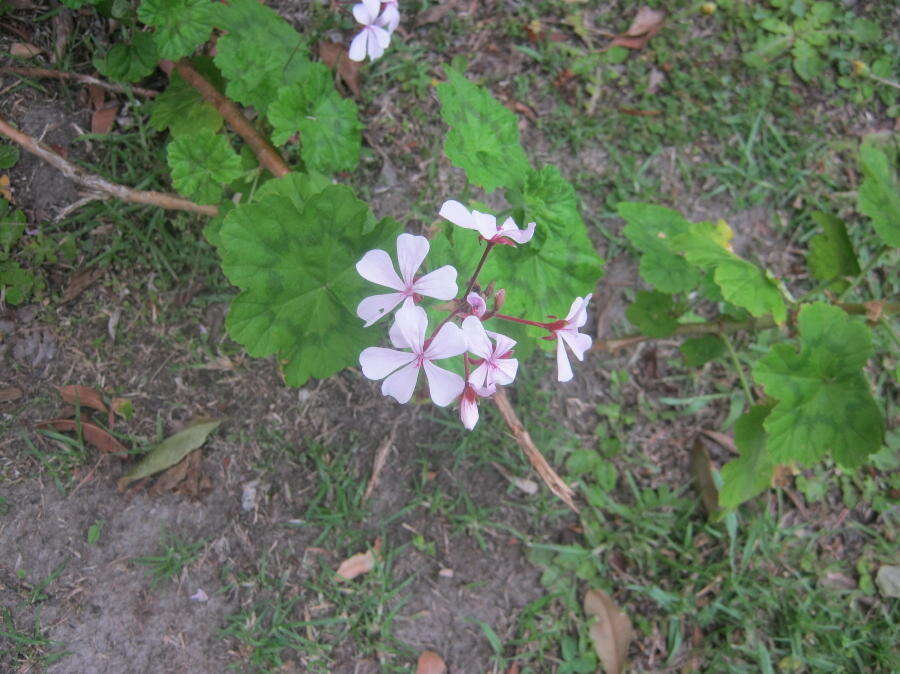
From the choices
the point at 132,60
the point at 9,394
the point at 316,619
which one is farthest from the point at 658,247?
the point at 9,394

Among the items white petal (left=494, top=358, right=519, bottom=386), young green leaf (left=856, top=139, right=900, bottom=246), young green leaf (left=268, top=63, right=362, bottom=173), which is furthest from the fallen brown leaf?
young green leaf (left=856, top=139, right=900, bottom=246)

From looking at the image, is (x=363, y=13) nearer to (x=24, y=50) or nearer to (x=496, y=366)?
(x=496, y=366)

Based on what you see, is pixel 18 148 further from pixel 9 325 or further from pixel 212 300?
pixel 212 300

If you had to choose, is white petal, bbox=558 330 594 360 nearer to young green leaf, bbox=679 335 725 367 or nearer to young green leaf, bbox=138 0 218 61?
young green leaf, bbox=679 335 725 367

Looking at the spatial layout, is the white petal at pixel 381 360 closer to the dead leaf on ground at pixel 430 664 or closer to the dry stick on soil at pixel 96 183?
the dry stick on soil at pixel 96 183

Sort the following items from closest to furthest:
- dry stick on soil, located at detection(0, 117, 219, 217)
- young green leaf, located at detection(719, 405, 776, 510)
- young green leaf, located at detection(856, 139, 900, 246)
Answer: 1. young green leaf, located at detection(856, 139, 900, 246)
2. dry stick on soil, located at detection(0, 117, 219, 217)
3. young green leaf, located at detection(719, 405, 776, 510)

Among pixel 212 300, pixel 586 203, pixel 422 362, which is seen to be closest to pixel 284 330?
pixel 422 362

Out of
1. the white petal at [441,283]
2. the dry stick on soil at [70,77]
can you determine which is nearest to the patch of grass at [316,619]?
the white petal at [441,283]
